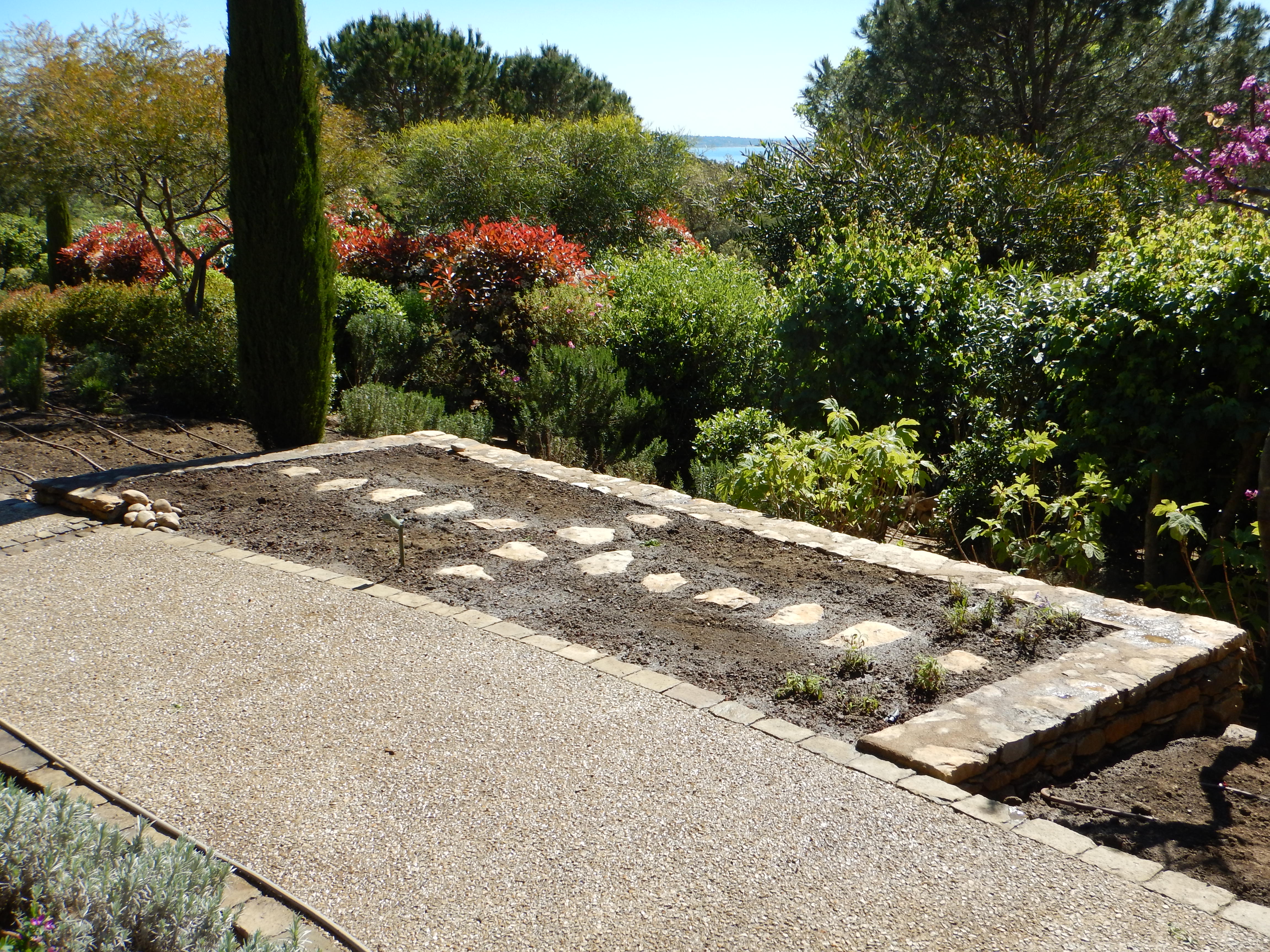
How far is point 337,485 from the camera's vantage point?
23.3 feet

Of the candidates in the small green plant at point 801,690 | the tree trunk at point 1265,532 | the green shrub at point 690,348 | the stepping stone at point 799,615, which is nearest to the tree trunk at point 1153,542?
the tree trunk at point 1265,532

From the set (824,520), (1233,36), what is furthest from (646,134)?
(824,520)

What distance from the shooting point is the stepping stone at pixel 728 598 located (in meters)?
4.89

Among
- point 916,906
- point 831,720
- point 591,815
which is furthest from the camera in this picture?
point 831,720

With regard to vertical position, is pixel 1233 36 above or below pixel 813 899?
above

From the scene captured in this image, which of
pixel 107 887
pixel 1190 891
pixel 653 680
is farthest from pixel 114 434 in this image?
pixel 1190 891

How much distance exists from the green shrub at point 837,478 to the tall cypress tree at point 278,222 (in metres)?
3.81

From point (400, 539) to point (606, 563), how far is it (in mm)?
1148

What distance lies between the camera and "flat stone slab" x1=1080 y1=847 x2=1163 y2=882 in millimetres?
2766

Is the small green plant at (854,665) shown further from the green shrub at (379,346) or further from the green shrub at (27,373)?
the green shrub at (27,373)

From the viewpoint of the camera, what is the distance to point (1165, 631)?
4.31m

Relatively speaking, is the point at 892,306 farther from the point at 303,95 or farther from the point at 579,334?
the point at 303,95

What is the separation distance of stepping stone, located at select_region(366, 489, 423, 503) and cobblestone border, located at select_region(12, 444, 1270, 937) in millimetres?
912

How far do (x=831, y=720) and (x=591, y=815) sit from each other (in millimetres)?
1100
